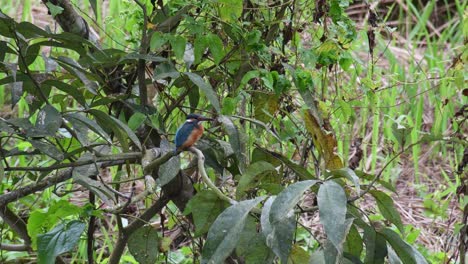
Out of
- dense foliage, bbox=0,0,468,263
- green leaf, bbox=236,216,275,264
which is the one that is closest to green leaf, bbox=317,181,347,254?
dense foliage, bbox=0,0,468,263

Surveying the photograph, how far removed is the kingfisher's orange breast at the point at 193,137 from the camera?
6.43 feet

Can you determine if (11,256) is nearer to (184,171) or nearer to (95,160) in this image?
(184,171)

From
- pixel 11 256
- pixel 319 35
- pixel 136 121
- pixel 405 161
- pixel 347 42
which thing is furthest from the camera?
pixel 405 161

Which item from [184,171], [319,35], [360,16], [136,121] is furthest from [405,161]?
[136,121]

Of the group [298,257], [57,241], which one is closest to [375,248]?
[298,257]

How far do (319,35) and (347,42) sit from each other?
254mm

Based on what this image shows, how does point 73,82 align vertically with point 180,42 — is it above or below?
below

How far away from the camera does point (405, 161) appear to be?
442cm

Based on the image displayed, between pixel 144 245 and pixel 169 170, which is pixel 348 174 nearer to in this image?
pixel 169 170

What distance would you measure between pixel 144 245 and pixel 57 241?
0.28m

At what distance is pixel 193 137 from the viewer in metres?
1.97

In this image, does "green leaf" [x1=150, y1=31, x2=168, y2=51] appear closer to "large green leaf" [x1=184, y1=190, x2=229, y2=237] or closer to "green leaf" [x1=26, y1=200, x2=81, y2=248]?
"large green leaf" [x1=184, y1=190, x2=229, y2=237]

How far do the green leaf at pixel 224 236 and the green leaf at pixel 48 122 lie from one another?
0.44m

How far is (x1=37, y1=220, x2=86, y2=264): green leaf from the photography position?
1.96 m
